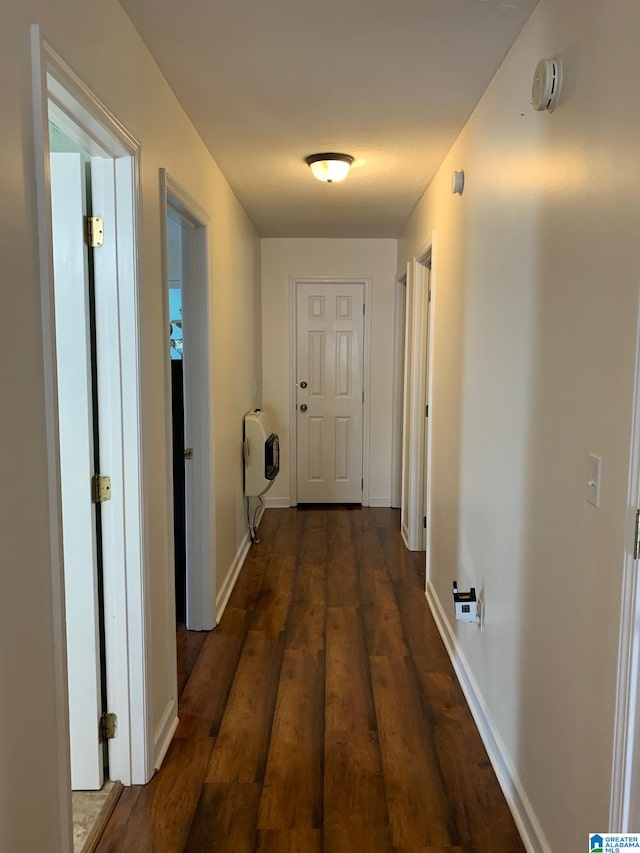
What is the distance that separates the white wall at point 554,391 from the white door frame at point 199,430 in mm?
1242

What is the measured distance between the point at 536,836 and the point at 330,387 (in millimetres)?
4231

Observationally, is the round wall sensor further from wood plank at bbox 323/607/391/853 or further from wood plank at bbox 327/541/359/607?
wood plank at bbox 327/541/359/607

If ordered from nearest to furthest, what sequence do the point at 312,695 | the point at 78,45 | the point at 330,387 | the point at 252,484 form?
the point at 78,45, the point at 312,695, the point at 252,484, the point at 330,387

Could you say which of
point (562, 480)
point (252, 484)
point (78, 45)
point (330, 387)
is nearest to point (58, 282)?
point (78, 45)

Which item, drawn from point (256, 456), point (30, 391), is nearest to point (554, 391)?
point (30, 391)

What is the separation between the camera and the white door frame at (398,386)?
5.41m

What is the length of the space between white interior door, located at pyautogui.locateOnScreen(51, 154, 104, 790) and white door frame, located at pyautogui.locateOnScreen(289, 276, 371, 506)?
12.3 feet

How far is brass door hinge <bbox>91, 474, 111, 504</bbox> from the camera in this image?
6.28 ft

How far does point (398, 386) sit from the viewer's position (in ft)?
18.0

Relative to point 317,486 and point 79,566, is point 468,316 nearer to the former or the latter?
point 79,566

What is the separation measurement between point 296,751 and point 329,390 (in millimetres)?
3732

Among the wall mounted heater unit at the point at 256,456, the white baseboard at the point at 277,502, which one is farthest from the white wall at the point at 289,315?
A: the wall mounted heater unit at the point at 256,456

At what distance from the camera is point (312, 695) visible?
2.59m

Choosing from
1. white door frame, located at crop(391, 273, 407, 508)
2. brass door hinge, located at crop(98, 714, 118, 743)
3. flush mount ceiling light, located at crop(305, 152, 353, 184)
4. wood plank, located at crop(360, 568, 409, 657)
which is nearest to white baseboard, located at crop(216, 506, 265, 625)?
wood plank, located at crop(360, 568, 409, 657)
